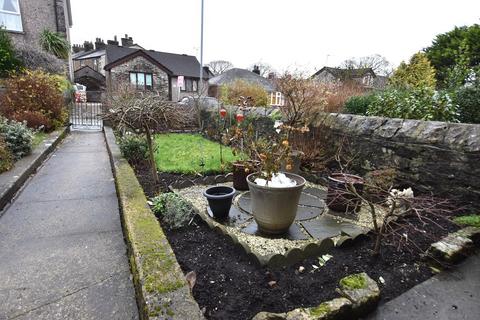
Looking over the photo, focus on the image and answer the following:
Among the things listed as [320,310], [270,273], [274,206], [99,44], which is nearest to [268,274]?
[270,273]

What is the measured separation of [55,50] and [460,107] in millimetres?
16392

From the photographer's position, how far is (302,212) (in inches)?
151

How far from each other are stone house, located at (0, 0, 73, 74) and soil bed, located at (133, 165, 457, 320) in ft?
49.3

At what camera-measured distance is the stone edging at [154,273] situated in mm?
1587

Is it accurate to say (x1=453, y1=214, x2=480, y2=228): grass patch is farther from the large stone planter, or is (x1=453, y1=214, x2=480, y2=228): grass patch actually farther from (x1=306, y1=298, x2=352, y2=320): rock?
(x1=306, y1=298, x2=352, y2=320): rock

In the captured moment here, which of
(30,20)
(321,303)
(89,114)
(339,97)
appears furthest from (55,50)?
(321,303)

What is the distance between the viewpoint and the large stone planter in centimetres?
288

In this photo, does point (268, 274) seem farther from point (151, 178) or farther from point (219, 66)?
point (219, 66)

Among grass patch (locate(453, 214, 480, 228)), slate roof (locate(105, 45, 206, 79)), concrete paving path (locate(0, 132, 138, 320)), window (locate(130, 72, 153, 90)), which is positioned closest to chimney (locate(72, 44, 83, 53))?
slate roof (locate(105, 45, 206, 79))

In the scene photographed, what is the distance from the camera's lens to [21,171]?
454 cm

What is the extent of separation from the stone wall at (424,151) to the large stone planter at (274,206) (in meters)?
2.19

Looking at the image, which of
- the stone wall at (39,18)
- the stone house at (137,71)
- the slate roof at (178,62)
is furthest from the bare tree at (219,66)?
the stone wall at (39,18)

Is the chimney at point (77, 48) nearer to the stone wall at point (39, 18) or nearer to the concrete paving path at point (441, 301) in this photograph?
the stone wall at point (39, 18)

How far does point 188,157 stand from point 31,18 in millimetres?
13070
